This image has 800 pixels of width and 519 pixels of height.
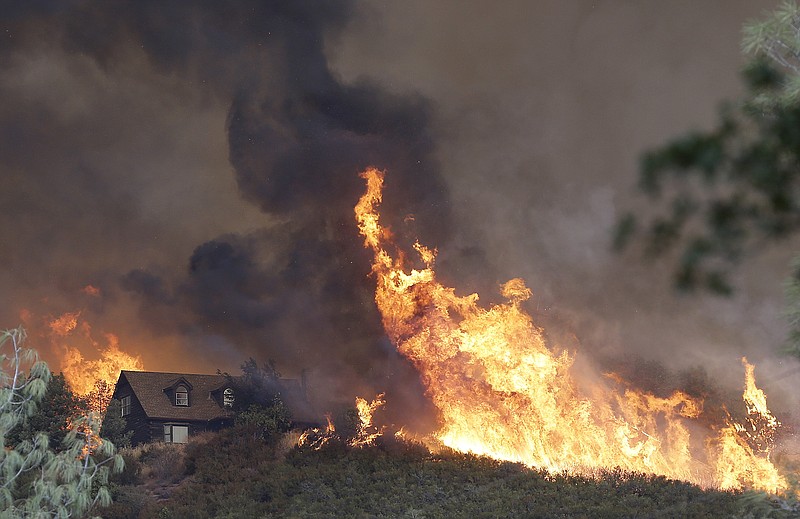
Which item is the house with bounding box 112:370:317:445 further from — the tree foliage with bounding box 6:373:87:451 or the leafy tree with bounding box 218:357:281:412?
the tree foliage with bounding box 6:373:87:451

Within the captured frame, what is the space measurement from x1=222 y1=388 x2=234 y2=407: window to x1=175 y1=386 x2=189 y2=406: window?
204 cm

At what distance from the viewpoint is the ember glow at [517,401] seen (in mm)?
32406

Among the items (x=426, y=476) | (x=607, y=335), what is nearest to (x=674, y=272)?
(x=426, y=476)

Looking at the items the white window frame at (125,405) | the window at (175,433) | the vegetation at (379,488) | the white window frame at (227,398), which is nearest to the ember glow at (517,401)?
the vegetation at (379,488)

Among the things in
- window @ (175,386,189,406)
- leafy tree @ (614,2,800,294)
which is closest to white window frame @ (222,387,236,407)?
window @ (175,386,189,406)

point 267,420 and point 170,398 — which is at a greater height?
point 170,398

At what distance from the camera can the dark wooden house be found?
153 feet

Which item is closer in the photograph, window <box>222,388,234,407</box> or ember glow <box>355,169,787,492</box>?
ember glow <box>355,169,787,492</box>

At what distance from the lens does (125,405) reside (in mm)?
48719

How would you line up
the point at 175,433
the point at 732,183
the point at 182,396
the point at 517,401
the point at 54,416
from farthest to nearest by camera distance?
1. the point at 182,396
2. the point at 175,433
3. the point at 54,416
4. the point at 517,401
5. the point at 732,183

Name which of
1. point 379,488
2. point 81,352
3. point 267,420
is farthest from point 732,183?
point 81,352

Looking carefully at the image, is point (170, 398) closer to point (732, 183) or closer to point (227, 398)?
point (227, 398)

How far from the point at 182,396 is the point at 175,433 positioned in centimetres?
226

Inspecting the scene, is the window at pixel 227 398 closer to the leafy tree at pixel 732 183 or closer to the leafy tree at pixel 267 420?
the leafy tree at pixel 267 420
